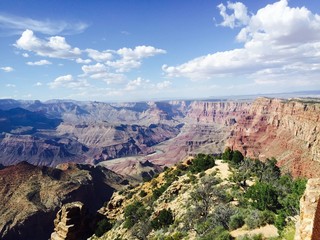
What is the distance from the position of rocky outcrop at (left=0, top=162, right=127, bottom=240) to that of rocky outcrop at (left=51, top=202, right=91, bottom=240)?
57.8 metres

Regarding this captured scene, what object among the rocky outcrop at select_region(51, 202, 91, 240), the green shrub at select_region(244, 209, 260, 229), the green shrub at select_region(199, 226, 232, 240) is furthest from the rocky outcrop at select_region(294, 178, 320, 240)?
the rocky outcrop at select_region(51, 202, 91, 240)

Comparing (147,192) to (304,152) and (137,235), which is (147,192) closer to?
(137,235)

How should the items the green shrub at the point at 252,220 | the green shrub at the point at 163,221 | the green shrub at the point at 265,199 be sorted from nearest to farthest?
the green shrub at the point at 252,220 → the green shrub at the point at 265,199 → the green shrub at the point at 163,221

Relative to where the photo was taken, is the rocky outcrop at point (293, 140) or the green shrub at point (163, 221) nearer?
the green shrub at point (163, 221)

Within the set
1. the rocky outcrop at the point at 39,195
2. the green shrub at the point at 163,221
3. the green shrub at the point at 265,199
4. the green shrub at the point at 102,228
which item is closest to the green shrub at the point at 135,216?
the green shrub at the point at 102,228

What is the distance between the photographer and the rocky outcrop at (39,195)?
12100cm

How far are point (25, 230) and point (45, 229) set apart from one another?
8006 mm

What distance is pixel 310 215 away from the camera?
14.2 meters

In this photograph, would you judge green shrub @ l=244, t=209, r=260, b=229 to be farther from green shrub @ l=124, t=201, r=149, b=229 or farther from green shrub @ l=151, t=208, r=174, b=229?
green shrub @ l=124, t=201, r=149, b=229

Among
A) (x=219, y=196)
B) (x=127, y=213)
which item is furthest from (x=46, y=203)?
(x=219, y=196)

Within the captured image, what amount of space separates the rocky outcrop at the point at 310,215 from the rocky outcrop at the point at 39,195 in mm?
121480

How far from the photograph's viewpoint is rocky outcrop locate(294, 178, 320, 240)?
13789 mm

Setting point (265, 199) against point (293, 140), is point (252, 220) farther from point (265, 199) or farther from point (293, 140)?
point (293, 140)

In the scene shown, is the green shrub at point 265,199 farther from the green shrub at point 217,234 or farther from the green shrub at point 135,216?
the green shrub at point 135,216
